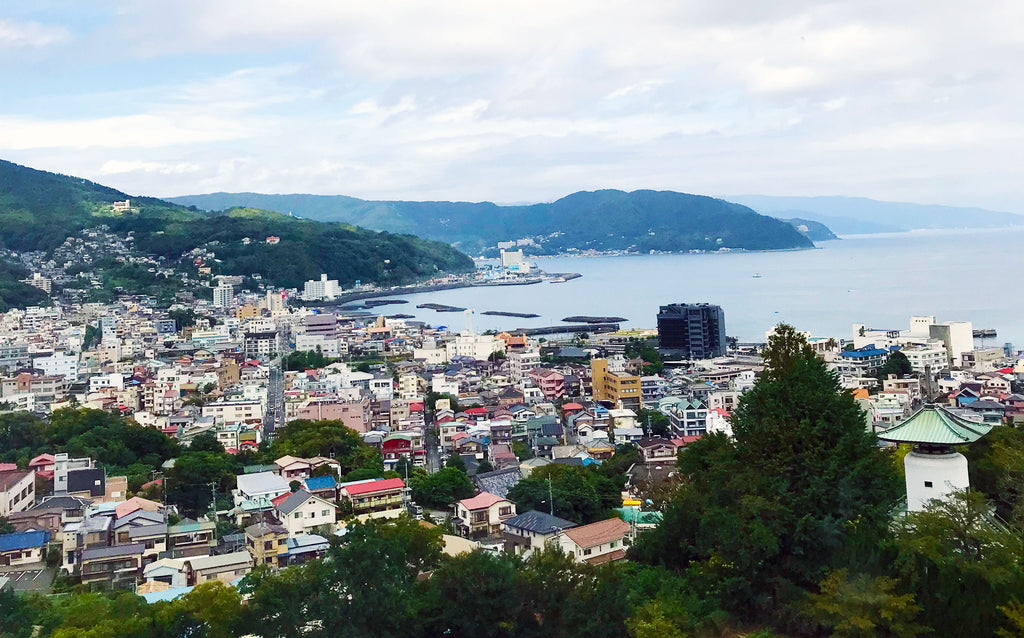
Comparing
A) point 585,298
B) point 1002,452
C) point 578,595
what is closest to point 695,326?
point 1002,452

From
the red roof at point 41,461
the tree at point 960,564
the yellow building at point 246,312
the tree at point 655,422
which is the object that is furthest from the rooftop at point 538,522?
the yellow building at point 246,312

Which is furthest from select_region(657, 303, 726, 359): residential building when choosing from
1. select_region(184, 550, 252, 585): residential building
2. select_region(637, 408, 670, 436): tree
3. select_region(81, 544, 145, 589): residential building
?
select_region(81, 544, 145, 589): residential building

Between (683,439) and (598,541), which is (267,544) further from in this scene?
(683,439)

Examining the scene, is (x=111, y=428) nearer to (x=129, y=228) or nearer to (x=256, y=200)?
(x=129, y=228)

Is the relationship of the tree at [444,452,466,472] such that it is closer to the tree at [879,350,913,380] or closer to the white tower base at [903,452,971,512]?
the white tower base at [903,452,971,512]

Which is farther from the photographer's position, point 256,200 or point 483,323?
point 256,200
